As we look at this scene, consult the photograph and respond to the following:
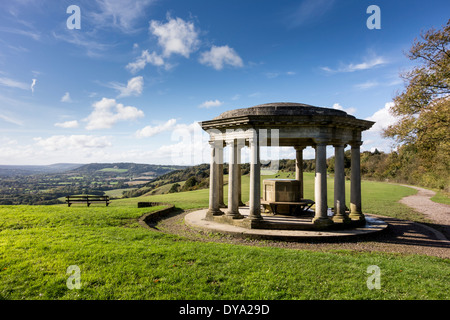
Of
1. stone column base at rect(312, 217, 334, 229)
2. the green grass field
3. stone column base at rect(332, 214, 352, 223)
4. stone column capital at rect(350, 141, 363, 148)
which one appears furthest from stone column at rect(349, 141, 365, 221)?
the green grass field

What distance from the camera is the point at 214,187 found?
14.6 metres

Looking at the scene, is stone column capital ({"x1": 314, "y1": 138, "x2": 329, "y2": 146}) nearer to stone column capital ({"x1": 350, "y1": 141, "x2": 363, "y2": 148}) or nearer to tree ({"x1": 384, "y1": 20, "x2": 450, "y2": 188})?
Answer: stone column capital ({"x1": 350, "y1": 141, "x2": 363, "y2": 148})

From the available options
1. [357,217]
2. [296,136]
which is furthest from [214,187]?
[357,217]

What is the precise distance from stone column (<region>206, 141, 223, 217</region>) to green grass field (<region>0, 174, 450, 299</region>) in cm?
526

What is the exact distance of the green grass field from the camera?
536 centimetres

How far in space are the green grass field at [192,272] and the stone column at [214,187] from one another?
5.26m

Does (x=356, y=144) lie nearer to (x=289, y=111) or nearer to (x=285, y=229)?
(x=289, y=111)

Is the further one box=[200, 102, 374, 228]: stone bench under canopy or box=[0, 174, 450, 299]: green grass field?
box=[200, 102, 374, 228]: stone bench under canopy

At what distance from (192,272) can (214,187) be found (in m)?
8.41

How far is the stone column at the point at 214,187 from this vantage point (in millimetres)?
14414

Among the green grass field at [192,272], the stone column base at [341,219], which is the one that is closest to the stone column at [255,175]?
the green grass field at [192,272]

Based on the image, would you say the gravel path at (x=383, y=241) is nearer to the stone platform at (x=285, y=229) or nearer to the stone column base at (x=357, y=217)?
the stone platform at (x=285, y=229)
